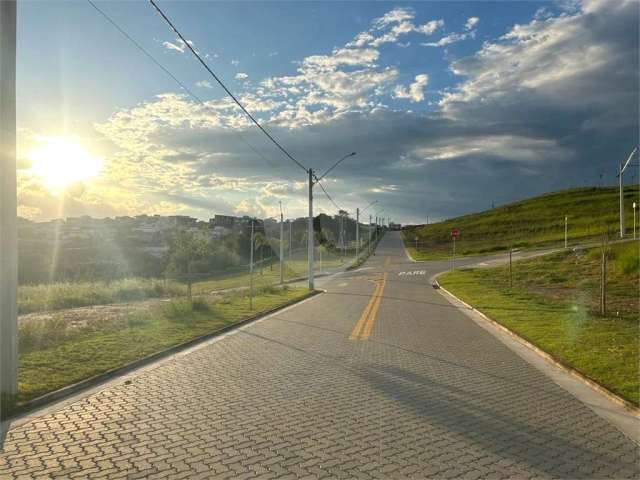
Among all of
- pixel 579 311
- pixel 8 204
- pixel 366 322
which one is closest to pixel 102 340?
pixel 8 204

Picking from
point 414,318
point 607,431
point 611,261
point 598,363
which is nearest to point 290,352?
point 598,363

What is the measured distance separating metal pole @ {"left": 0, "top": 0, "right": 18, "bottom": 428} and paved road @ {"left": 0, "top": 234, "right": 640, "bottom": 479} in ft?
3.65

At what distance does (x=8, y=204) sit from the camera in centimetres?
739

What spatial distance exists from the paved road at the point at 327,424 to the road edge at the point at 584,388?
19 cm

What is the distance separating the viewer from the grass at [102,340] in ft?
28.4

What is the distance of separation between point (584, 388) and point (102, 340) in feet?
30.9

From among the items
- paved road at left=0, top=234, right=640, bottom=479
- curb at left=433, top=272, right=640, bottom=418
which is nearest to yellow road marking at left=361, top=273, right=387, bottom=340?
paved road at left=0, top=234, right=640, bottom=479

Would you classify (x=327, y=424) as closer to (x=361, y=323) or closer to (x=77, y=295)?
(x=361, y=323)

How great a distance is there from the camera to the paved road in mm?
4957

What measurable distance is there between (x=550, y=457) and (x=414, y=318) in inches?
479

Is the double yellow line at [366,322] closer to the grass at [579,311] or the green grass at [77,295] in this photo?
the grass at [579,311]

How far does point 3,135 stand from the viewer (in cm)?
732

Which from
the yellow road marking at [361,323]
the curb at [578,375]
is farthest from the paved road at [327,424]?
the yellow road marking at [361,323]

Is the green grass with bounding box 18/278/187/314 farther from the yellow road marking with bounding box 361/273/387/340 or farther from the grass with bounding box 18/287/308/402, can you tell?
the yellow road marking with bounding box 361/273/387/340
